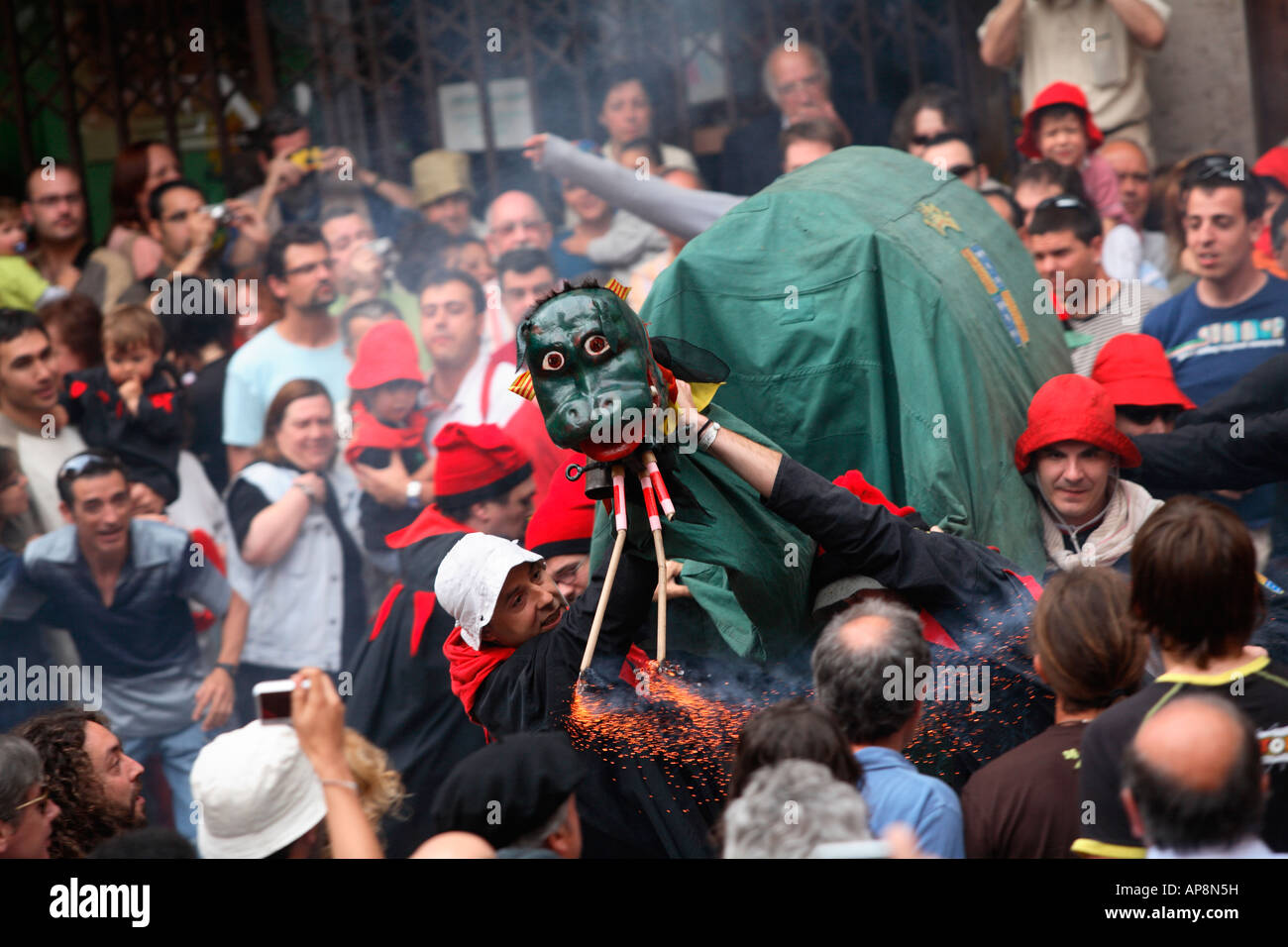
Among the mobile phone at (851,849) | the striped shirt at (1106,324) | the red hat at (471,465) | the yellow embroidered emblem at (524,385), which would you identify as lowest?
the mobile phone at (851,849)

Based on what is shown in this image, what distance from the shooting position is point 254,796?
9.24 ft

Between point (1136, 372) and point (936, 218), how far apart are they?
75 centimetres

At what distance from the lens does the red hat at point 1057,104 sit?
5.49 metres

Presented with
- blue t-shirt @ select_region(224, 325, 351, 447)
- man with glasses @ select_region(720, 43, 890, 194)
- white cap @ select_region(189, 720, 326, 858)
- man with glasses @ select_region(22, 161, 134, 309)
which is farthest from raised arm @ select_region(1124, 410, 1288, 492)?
man with glasses @ select_region(22, 161, 134, 309)

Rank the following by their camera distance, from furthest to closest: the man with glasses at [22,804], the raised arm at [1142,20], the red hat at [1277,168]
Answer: the raised arm at [1142,20] → the red hat at [1277,168] → the man with glasses at [22,804]

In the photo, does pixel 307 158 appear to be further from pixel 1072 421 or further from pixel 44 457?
pixel 1072 421

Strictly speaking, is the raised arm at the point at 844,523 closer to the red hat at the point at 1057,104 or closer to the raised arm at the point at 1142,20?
the red hat at the point at 1057,104

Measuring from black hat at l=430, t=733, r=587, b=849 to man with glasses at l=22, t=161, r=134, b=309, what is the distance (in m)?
4.38

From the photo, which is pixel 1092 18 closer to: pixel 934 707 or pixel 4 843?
pixel 934 707

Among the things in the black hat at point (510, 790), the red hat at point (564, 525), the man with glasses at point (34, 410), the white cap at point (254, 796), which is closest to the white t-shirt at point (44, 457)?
the man with glasses at point (34, 410)

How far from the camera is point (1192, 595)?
2.51m

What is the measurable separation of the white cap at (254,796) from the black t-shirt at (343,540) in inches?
93.1

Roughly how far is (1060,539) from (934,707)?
880mm
